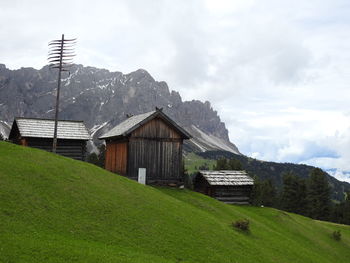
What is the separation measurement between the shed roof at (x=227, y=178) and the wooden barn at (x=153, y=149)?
9.03 m

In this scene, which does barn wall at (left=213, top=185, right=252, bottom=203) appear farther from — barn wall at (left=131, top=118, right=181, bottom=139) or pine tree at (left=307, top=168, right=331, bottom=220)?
pine tree at (left=307, top=168, right=331, bottom=220)

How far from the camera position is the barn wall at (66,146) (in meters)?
43.0

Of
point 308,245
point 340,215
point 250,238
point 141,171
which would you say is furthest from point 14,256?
point 340,215

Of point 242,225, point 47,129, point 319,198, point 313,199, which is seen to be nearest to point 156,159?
point 47,129

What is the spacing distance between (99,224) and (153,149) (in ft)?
70.1

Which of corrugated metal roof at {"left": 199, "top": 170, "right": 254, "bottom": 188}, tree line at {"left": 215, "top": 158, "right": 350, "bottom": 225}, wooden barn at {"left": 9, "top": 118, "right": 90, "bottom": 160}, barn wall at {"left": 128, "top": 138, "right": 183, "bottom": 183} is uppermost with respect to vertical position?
wooden barn at {"left": 9, "top": 118, "right": 90, "bottom": 160}

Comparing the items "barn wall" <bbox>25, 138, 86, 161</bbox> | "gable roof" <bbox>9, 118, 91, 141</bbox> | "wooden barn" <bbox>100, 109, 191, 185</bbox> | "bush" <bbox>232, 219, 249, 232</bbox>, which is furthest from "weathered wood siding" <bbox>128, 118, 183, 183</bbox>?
"bush" <bbox>232, 219, 249, 232</bbox>

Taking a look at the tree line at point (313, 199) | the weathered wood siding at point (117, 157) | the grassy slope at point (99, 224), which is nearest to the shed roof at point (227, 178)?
the weathered wood siding at point (117, 157)

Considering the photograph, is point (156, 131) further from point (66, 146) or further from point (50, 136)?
point (50, 136)

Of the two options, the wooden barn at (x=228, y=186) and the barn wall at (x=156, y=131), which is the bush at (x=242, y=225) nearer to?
the barn wall at (x=156, y=131)

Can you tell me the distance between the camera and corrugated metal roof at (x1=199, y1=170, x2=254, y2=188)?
166ft

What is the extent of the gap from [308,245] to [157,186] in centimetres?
1681

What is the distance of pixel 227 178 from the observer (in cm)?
5175

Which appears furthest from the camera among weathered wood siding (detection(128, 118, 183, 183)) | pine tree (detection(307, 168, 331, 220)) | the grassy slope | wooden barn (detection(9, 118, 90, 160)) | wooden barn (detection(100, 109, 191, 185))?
pine tree (detection(307, 168, 331, 220))
